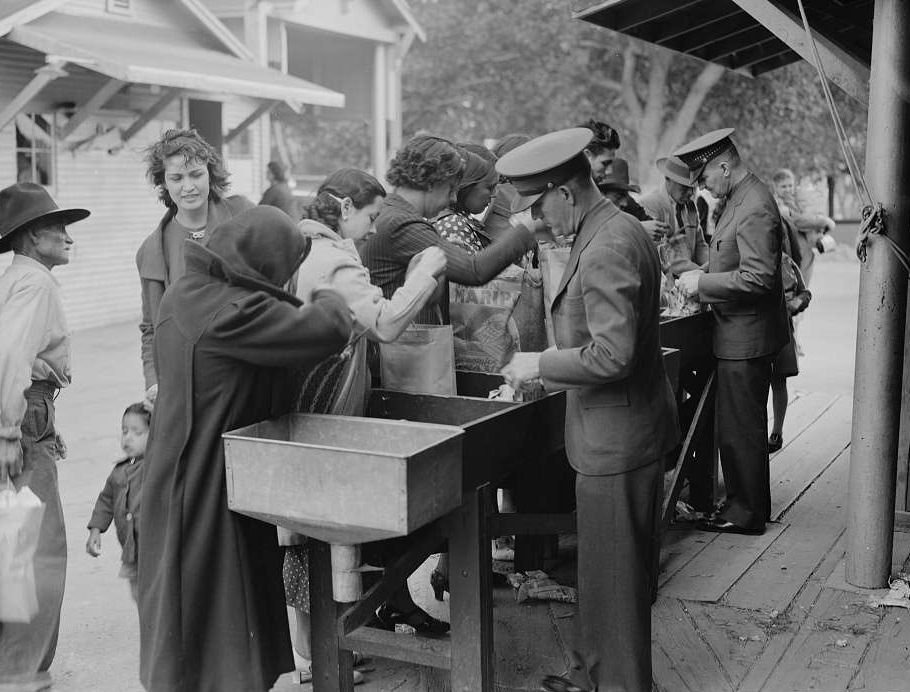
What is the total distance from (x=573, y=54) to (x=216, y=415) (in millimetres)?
24038

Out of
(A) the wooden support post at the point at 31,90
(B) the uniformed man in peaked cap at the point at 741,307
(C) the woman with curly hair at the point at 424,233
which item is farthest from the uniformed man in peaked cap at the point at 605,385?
(A) the wooden support post at the point at 31,90

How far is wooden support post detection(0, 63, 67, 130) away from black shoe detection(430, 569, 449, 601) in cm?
889

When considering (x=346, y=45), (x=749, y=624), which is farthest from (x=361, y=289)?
(x=346, y=45)

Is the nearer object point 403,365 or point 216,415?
point 216,415

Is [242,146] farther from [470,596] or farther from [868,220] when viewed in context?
[470,596]

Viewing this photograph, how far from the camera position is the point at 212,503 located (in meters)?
3.31

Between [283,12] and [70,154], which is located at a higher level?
[283,12]

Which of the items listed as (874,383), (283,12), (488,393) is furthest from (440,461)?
(283,12)

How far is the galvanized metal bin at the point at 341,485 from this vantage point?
3064 millimetres

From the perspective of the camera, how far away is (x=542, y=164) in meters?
3.59

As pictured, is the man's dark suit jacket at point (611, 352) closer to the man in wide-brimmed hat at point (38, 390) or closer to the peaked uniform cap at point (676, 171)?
the man in wide-brimmed hat at point (38, 390)

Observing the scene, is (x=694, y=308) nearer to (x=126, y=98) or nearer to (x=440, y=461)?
(x=440, y=461)

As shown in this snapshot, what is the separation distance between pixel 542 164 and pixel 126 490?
203 centimetres

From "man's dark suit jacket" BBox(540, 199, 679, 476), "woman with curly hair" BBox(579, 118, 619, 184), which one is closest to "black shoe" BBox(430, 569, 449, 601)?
"man's dark suit jacket" BBox(540, 199, 679, 476)
